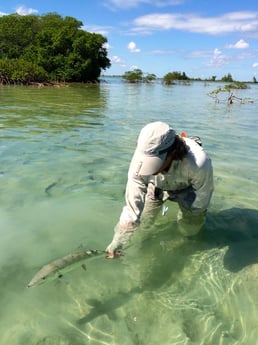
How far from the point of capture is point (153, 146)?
8.76ft

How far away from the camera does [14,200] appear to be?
5.10 meters

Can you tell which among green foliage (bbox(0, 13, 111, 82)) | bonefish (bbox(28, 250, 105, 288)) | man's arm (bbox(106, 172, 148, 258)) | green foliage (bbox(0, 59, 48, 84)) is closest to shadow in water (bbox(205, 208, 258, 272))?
man's arm (bbox(106, 172, 148, 258))

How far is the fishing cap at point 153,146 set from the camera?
2672mm

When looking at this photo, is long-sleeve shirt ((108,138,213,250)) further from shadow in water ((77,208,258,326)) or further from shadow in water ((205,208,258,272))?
shadow in water ((205,208,258,272))

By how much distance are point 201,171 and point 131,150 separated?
5173mm

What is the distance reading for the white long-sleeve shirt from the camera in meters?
3.05

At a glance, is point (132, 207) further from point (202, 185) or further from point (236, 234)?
point (236, 234)

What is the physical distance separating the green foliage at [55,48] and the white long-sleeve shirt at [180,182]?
151 ft

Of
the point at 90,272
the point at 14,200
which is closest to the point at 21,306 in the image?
the point at 90,272

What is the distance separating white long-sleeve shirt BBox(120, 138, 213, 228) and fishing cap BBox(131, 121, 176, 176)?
192mm

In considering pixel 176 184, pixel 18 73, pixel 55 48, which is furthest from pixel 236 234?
pixel 55 48

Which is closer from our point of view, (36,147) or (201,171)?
(201,171)

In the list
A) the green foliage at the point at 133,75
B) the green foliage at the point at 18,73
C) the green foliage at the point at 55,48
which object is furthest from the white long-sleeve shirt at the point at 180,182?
the green foliage at the point at 133,75

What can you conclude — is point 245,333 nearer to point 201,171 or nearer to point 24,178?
point 201,171
